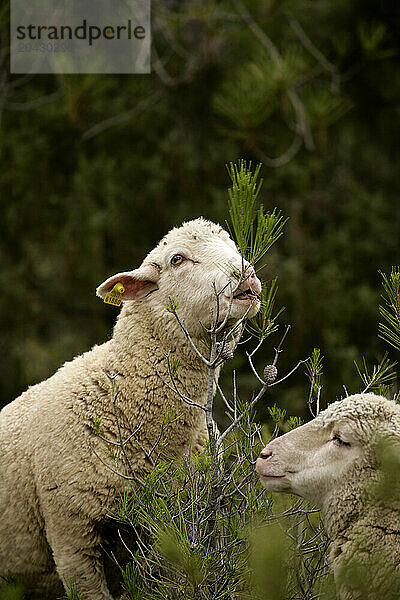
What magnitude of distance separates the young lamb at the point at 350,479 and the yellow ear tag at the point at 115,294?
3.25 feet

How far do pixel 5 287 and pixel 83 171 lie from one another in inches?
53.7

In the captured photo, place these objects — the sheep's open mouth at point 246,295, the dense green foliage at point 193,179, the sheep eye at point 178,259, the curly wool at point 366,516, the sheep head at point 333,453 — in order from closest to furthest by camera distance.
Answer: the curly wool at point 366,516 < the sheep head at point 333,453 < the sheep's open mouth at point 246,295 < the sheep eye at point 178,259 < the dense green foliage at point 193,179

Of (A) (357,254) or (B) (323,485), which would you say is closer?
(B) (323,485)

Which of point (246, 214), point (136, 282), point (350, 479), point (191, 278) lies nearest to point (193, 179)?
point (136, 282)

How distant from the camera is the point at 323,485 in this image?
2482 mm

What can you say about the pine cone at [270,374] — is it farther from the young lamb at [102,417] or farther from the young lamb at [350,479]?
the young lamb at [102,417]

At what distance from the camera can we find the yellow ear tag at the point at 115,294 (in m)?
3.21

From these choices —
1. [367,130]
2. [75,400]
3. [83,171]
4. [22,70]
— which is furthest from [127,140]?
[75,400]

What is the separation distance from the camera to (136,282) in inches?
128

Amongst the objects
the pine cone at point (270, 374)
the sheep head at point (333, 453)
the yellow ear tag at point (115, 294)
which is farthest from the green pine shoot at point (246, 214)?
the yellow ear tag at point (115, 294)

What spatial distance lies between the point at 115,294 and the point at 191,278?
32 centimetres

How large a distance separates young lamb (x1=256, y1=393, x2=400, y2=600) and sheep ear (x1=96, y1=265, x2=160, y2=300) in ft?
3.16

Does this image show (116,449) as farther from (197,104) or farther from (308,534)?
(197,104)

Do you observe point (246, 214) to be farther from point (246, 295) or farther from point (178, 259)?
point (178, 259)
